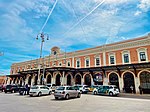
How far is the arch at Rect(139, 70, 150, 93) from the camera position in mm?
23752

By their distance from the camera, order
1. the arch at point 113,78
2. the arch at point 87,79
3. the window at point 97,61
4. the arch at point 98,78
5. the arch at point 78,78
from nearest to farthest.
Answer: the arch at point 113,78
the arch at point 98,78
the window at point 97,61
the arch at point 87,79
the arch at point 78,78

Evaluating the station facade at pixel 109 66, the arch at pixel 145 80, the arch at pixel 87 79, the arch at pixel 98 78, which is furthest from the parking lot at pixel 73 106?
the arch at pixel 87 79

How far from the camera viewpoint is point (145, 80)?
2409 centimetres

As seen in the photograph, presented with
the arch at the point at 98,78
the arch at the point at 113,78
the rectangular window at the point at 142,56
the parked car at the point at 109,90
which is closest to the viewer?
the parked car at the point at 109,90

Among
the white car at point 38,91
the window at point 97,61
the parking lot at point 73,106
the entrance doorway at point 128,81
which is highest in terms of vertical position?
the window at point 97,61

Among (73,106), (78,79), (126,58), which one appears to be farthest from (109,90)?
(78,79)

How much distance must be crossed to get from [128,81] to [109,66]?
14.8 feet

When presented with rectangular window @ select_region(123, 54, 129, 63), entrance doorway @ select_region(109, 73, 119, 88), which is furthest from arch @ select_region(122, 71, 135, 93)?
rectangular window @ select_region(123, 54, 129, 63)

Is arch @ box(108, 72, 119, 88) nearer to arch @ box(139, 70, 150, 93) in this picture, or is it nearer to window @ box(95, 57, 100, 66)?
window @ box(95, 57, 100, 66)

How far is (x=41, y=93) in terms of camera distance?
20281 mm

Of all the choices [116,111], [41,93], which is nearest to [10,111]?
[116,111]

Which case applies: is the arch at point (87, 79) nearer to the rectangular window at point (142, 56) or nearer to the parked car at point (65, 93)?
the rectangular window at point (142, 56)

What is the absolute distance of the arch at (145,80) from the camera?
935 inches

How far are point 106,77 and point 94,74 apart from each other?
10.0 feet
